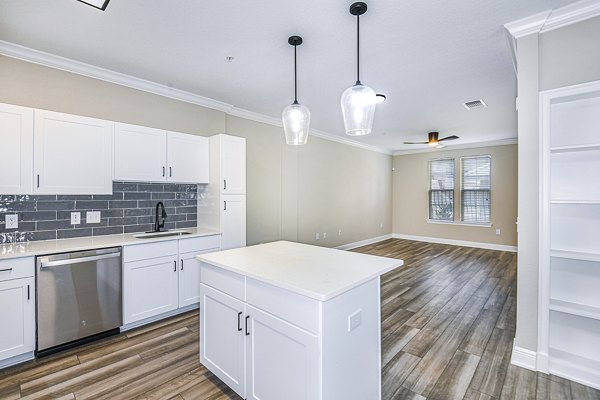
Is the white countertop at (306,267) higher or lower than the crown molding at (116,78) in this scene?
lower

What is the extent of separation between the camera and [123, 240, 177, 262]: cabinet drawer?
2.80 m

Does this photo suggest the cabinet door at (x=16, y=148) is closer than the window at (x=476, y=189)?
Yes

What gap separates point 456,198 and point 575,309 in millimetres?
5788

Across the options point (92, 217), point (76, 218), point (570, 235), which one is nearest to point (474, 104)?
point (570, 235)

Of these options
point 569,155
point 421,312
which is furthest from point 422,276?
point 569,155

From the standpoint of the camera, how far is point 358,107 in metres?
1.84

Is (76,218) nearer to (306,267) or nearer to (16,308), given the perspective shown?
(16,308)

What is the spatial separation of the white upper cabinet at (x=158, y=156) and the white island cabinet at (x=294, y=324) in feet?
5.41

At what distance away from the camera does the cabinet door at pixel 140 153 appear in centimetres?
301

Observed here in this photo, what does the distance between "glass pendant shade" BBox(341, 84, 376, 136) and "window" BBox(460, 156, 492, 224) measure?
6589 millimetres

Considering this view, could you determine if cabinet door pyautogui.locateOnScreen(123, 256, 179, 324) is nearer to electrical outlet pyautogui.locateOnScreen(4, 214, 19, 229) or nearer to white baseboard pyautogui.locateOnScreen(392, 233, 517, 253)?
electrical outlet pyautogui.locateOnScreen(4, 214, 19, 229)

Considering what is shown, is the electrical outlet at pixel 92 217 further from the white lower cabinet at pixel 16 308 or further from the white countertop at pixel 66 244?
the white lower cabinet at pixel 16 308

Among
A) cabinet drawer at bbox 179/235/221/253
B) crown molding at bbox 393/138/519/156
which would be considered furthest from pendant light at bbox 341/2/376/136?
crown molding at bbox 393/138/519/156

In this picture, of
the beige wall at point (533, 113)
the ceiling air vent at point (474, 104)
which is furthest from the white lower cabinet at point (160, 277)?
the ceiling air vent at point (474, 104)
